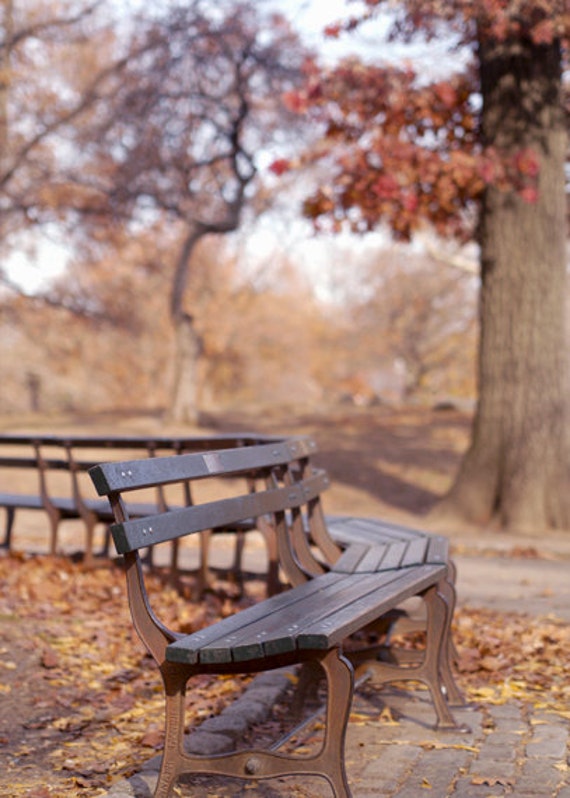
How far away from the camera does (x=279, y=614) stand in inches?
149

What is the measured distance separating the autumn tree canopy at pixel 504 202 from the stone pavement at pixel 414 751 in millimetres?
6461

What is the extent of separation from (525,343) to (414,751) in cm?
764

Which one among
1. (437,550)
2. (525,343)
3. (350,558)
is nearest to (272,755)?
(350,558)

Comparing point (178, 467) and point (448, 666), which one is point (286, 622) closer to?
point (178, 467)

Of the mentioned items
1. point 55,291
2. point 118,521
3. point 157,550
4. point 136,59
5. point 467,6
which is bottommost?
point 157,550

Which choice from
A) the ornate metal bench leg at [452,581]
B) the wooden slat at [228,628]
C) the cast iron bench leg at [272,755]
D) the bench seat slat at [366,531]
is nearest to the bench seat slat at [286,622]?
the wooden slat at [228,628]

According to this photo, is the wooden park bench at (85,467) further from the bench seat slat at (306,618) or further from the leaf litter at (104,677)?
the bench seat slat at (306,618)

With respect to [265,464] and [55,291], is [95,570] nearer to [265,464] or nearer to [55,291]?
[265,464]

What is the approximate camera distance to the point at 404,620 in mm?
5199

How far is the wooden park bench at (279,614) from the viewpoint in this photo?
332 cm

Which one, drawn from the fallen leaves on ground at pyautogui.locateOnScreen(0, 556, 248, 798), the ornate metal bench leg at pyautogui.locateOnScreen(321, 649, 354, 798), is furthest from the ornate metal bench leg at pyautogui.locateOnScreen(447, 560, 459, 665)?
the ornate metal bench leg at pyautogui.locateOnScreen(321, 649, 354, 798)

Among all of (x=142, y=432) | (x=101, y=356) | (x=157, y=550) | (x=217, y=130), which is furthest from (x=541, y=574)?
(x=101, y=356)

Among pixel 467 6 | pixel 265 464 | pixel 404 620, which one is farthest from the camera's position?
pixel 467 6

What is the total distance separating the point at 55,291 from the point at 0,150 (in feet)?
16.2
